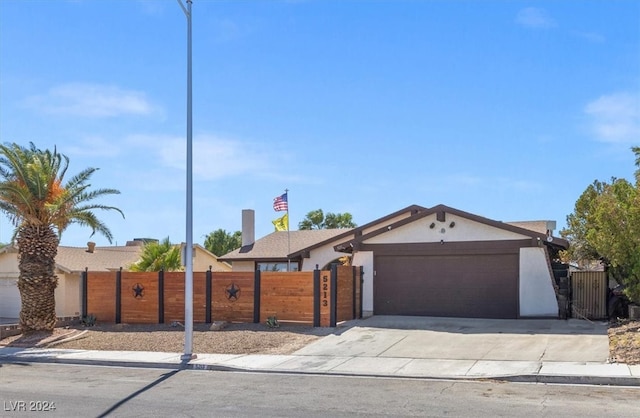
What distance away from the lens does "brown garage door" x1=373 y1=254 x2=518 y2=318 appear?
21.8 meters

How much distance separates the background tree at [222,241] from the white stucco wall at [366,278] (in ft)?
117

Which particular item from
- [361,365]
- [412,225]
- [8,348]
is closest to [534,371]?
[361,365]

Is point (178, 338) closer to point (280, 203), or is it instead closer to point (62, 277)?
point (62, 277)

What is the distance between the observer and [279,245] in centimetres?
3422

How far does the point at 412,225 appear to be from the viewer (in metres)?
23.4

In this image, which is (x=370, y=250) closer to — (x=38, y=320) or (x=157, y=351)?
(x=157, y=351)

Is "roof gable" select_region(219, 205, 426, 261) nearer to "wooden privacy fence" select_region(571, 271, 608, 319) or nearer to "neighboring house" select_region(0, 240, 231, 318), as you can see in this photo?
"neighboring house" select_region(0, 240, 231, 318)

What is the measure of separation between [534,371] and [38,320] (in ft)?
52.5

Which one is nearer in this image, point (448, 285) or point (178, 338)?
point (178, 338)

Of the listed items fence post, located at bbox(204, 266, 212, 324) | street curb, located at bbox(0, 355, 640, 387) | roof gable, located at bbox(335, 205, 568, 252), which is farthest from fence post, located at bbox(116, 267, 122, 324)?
roof gable, located at bbox(335, 205, 568, 252)

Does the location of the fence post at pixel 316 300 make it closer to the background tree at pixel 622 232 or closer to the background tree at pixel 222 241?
the background tree at pixel 622 232

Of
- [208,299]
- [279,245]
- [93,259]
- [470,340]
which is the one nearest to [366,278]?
[208,299]

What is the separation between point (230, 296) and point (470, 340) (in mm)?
8617

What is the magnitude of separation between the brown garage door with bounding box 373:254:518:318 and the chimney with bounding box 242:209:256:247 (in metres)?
13.3
